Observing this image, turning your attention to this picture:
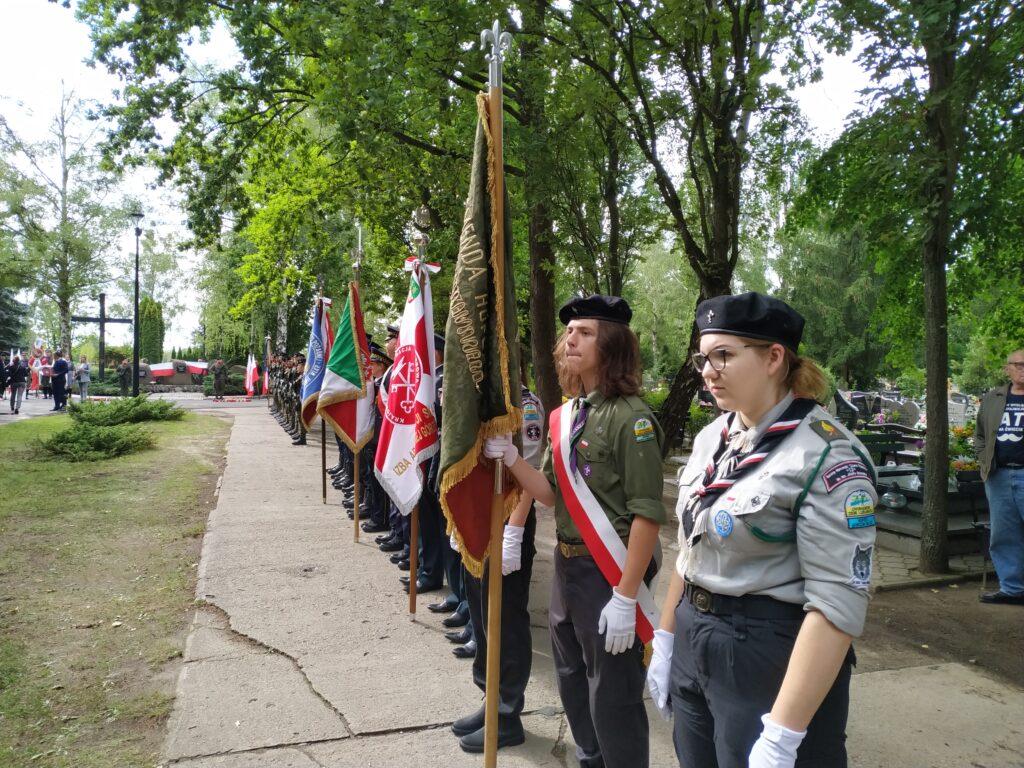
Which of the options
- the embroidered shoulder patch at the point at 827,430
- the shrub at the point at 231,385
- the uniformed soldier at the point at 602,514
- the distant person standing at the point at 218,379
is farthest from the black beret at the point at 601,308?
the shrub at the point at 231,385

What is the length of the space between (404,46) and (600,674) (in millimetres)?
7755

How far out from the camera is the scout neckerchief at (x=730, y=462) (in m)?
2.03

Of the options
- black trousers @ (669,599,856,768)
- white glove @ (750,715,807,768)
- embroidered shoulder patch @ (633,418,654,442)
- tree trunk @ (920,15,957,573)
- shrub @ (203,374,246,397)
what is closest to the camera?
white glove @ (750,715,807,768)

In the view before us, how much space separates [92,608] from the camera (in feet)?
19.3

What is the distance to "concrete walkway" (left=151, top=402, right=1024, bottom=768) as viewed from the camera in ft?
12.2

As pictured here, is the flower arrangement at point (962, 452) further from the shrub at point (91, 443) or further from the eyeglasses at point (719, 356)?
the shrub at point (91, 443)

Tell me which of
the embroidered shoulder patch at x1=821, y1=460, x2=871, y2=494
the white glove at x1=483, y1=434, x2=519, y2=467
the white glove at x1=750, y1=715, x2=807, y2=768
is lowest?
the white glove at x1=750, y1=715, x2=807, y2=768

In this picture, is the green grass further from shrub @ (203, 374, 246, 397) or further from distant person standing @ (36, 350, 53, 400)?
shrub @ (203, 374, 246, 397)

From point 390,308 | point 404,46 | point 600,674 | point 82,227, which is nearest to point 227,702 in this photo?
point 600,674

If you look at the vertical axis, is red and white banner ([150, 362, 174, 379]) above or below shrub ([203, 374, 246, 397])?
above

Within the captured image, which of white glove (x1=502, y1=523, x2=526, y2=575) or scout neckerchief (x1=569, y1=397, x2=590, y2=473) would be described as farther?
white glove (x1=502, y1=523, x2=526, y2=575)

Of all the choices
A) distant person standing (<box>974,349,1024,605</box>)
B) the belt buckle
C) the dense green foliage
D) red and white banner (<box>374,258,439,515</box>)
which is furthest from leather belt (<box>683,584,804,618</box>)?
the dense green foliage

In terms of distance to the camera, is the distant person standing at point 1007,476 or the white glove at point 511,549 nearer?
the white glove at point 511,549

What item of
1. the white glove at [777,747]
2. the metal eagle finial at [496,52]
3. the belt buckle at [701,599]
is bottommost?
the white glove at [777,747]
